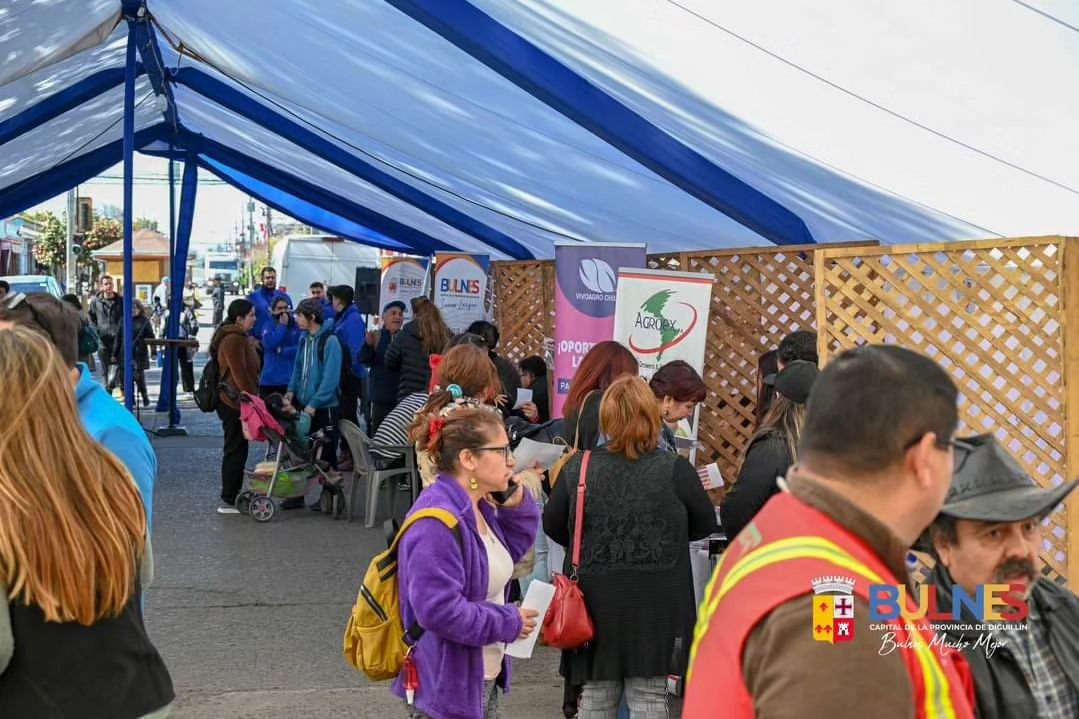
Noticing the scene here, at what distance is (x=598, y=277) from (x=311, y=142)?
20.1 ft

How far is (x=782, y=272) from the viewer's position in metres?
8.19

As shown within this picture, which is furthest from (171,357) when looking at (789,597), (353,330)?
(789,597)

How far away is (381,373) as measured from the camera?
13000mm

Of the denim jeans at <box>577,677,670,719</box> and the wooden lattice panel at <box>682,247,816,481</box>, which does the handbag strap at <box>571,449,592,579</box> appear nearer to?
the denim jeans at <box>577,677,670,719</box>

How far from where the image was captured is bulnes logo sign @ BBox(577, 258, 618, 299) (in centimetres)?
888

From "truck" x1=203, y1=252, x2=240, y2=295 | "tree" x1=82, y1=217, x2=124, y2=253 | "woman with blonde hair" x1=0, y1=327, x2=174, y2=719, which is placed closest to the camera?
"woman with blonde hair" x1=0, y1=327, x2=174, y2=719

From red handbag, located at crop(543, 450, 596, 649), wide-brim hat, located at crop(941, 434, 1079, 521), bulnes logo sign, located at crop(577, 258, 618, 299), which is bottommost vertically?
red handbag, located at crop(543, 450, 596, 649)

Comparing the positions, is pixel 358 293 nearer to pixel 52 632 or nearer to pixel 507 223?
pixel 507 223

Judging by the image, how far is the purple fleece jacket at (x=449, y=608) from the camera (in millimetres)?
3717

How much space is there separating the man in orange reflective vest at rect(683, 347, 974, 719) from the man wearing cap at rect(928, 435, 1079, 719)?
2.04 ft

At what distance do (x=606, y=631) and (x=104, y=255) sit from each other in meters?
41.2

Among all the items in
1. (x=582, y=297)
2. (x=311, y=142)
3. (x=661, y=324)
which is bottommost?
(x=661, y=324)

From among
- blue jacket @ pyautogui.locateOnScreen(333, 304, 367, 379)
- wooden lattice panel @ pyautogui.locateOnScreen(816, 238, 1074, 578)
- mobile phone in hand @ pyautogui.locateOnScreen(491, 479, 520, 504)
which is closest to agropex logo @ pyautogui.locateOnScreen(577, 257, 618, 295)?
wooden lattice panel @ pyautogui.locateOnScreen(816, 238, 1074, 578)

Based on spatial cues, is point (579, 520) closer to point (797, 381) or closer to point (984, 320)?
point (797, 381)
